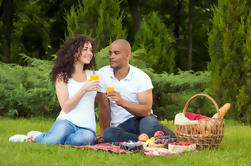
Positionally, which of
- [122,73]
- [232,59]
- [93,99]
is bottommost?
[93,99]

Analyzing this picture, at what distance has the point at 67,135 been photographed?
4656mm

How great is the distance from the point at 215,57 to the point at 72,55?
4877mm

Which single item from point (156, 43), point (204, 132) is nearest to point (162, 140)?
point (204, 132)

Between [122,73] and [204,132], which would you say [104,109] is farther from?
[204,132]

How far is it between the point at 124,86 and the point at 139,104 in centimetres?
33

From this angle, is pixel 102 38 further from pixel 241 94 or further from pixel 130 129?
pixel 130 129

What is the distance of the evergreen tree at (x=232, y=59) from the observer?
836 cm

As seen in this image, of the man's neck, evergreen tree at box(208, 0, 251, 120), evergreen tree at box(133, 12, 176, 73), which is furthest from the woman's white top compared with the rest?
evergreen tree at box(133, 12, 176, 73)

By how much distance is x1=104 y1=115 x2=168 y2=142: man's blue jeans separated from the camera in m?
4.82

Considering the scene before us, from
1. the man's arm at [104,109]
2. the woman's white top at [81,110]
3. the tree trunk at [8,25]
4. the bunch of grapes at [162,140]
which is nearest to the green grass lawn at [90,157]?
the bunch of grapes at [162,140]

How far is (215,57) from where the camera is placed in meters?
8.88

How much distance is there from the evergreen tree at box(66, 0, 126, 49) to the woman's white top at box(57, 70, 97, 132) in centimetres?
401

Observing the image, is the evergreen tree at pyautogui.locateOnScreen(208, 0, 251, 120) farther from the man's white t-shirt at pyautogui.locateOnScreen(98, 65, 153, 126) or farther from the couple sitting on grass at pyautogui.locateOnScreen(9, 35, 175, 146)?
the man's white t-shirt at pyautogui.locateOnScreen(98, 65, 153, 126)

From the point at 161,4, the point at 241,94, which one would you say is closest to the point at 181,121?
the point at 241,94
